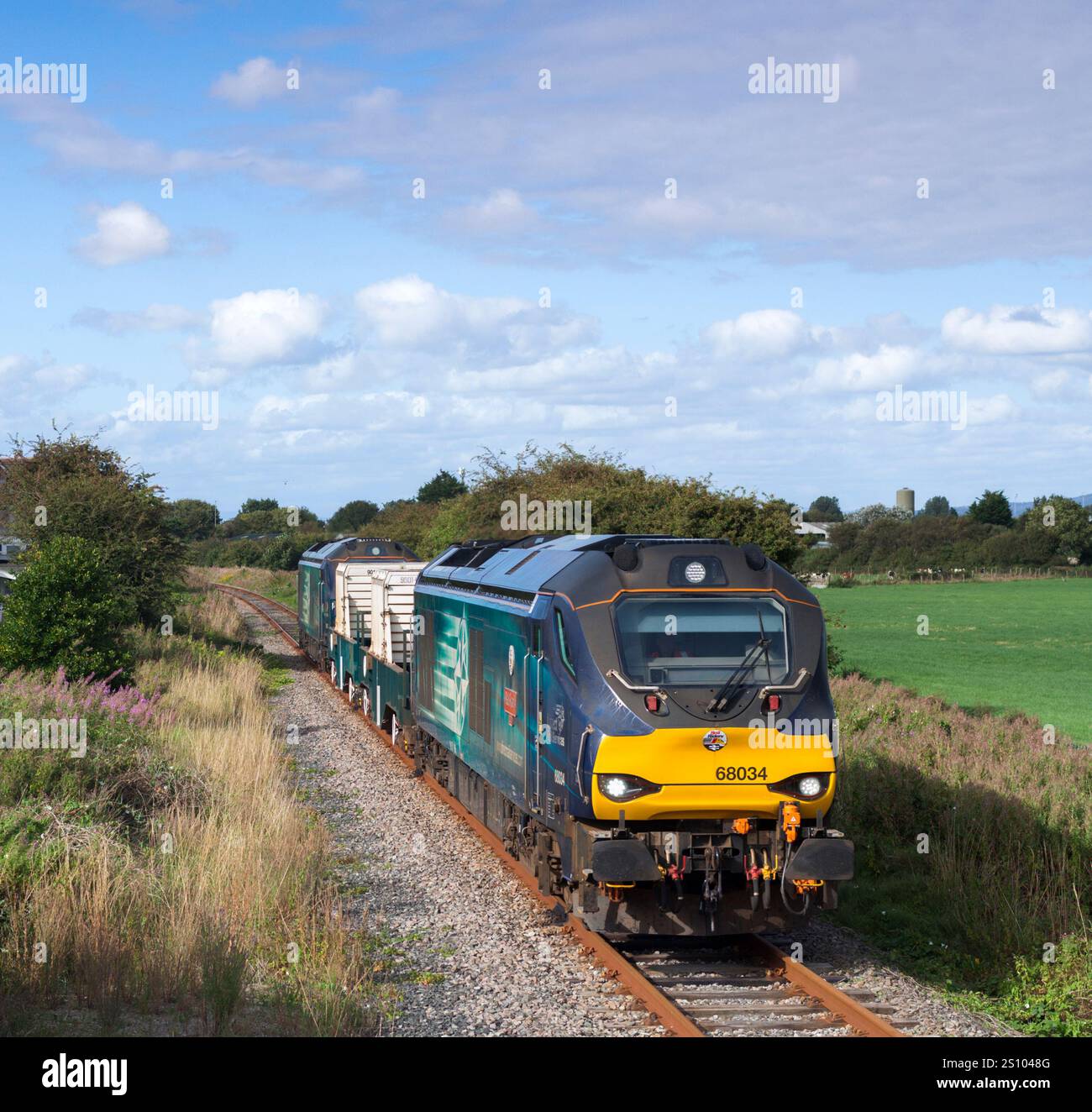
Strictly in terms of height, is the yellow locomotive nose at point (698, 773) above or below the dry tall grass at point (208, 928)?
above

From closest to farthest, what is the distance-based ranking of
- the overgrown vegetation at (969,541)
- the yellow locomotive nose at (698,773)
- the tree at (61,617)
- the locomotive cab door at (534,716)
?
the yellow locomotive nose at (698,773)
the locomotive cab door at (534,716)
the tree at (61,617)
the overgrown vegetation at (969,541)

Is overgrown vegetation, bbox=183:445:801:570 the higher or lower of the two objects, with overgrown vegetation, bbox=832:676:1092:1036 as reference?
higher

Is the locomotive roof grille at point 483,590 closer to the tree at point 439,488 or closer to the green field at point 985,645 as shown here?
the green field at point 985,645

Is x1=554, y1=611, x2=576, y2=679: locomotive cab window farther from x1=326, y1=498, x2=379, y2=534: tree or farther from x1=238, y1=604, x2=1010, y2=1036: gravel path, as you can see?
x1=326, y1=498, x2=379, y2=534: tree

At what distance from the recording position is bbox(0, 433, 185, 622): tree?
2981 cm

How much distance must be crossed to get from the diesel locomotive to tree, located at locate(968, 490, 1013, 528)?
10912cm

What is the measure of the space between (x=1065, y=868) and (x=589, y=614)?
19.3 feet

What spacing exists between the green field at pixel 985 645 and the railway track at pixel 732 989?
514 inches

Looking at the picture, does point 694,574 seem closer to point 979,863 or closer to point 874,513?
point 979,863

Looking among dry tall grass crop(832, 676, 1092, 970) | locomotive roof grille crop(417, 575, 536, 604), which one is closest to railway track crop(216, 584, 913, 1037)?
dry tall grass crop(832, 676, 1092, 970)

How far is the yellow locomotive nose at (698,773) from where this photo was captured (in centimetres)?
883

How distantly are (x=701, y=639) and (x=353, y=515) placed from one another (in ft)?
372

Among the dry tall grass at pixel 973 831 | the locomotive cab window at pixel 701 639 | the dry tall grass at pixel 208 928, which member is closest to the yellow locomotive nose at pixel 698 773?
the locomotive cab window at pixel 701 639

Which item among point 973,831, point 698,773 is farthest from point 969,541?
point 698,773
